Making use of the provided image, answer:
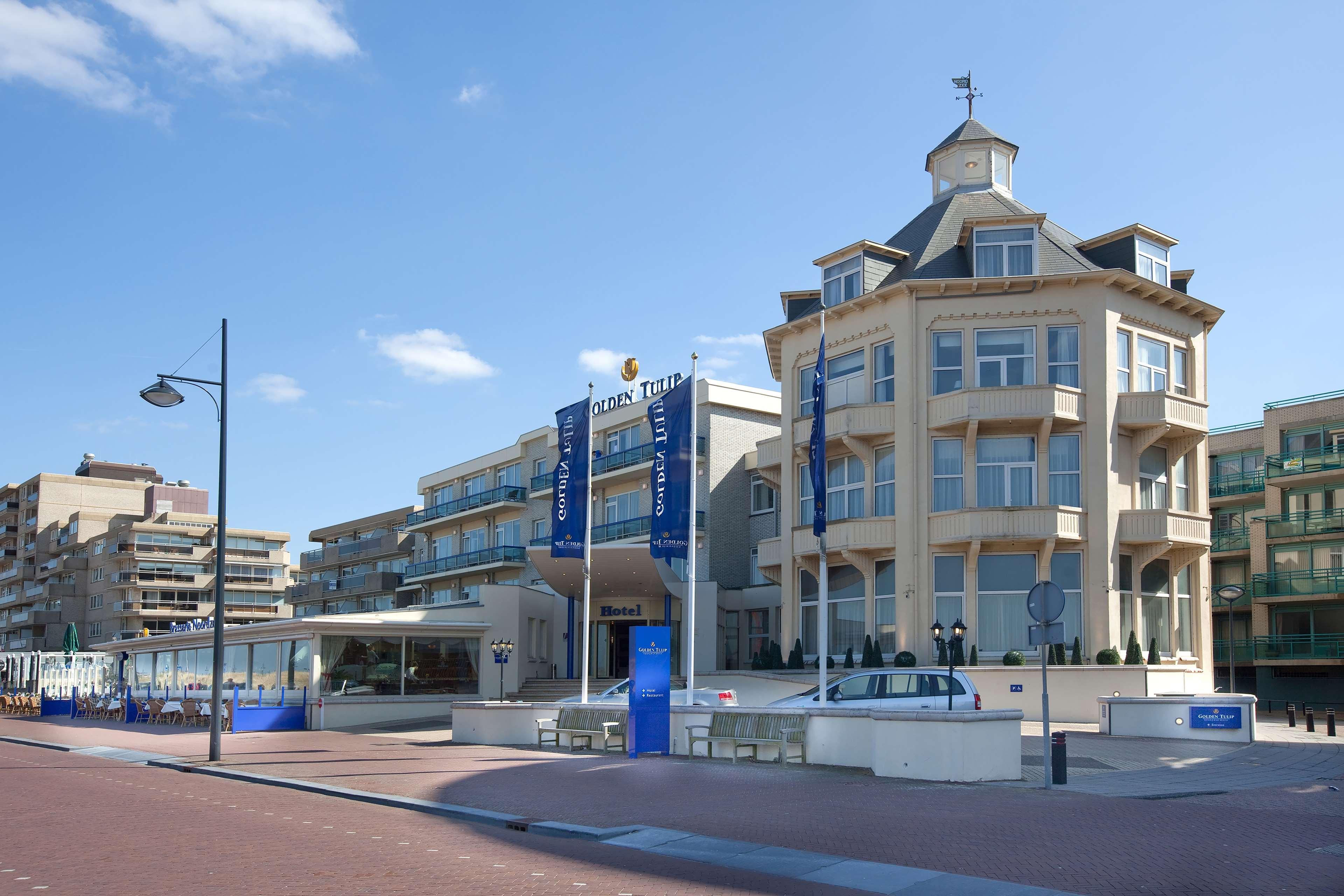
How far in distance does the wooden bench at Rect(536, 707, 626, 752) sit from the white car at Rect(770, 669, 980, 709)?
3.15 metres

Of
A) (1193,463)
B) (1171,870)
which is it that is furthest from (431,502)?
(1171,870)

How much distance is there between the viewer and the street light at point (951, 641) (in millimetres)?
21375

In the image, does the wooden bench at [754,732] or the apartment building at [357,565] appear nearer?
the wooden bench at [754,732]

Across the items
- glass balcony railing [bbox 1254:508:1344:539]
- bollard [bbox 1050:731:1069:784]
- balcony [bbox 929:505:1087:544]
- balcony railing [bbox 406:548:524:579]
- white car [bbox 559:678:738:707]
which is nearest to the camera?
bollard [bbox 1050:731:1069:784]

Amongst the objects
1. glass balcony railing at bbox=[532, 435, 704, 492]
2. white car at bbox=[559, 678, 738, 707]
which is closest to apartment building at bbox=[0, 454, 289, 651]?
glass balcony railing at bbox=[532, 435, 704, 492]

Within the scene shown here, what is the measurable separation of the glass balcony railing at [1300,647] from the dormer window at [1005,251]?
920 inches

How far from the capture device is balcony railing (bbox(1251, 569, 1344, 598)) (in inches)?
1753

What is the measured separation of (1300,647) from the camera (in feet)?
150

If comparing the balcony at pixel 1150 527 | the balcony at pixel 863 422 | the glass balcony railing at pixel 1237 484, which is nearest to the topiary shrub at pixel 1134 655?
the balcony at pixel 1150 527

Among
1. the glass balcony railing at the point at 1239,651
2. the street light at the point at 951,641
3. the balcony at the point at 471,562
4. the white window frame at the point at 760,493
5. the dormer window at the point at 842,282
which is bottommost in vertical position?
the glass balcony railing at the point at 1239,651

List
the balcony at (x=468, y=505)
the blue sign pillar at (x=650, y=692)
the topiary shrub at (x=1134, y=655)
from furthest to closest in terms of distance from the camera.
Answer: the balcony at (x=468, y=505), the topiary shrub at (x=1134, y=655), the blue sign pillar at (x=650, y=692)

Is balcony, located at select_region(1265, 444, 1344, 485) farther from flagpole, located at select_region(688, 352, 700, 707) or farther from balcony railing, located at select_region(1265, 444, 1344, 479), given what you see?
flagpole, located at select_region(688, 352, 700, 707)

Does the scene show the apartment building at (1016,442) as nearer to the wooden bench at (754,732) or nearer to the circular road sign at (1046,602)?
the wooden bench at (754,732)

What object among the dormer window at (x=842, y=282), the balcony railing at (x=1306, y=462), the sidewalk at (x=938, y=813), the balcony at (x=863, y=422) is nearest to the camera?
the sidewalk at (x=938, y=813)
